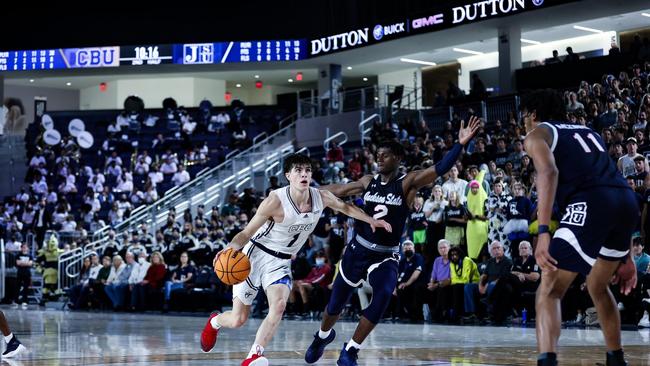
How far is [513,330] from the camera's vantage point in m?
14.0

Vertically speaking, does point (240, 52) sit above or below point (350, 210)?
above

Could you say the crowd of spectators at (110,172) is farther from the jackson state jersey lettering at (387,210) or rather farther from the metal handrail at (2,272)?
the jackson state jersey lettering at (387,210)

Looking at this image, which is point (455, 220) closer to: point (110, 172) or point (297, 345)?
point (297, 345)

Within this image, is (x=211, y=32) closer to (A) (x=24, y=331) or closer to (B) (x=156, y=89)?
(B) (x=156, y=89)

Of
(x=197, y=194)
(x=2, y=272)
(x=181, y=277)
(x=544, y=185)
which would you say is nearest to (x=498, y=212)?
(x=181, y=277)

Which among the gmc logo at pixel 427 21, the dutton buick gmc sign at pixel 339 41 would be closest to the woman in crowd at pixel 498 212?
the gmc logo at pixel 427 21

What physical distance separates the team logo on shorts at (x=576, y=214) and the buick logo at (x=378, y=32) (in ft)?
85.0

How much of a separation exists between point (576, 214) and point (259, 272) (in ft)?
11.2

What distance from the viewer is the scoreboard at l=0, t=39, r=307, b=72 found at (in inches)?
1401

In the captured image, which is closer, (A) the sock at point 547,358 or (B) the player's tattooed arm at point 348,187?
(A) the sock at point 547,358

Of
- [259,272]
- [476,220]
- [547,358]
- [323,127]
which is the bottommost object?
[547,358]

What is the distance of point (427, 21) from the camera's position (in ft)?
99.8

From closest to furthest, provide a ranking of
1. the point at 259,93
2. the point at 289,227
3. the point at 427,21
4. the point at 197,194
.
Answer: the point at 289,227, the point at 427,21, the point at 197,194, the point at 259,93

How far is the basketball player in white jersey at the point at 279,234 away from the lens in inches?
339
